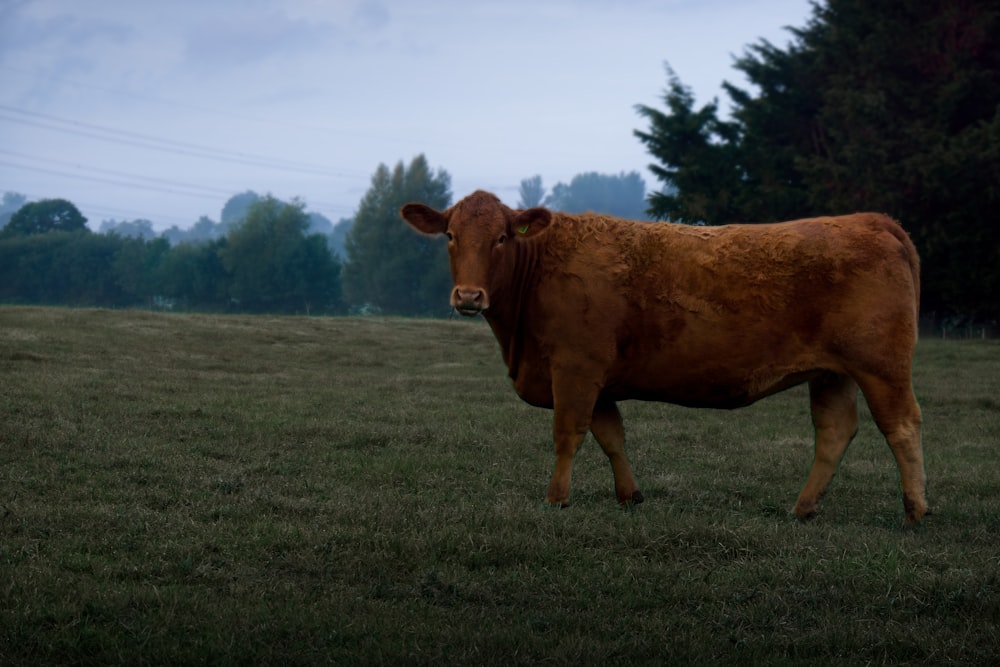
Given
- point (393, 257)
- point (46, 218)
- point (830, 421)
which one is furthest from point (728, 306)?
point (46, 218)

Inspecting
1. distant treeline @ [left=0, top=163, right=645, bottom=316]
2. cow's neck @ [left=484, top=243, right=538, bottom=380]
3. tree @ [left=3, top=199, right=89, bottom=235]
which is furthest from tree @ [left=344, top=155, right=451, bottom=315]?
cow's neck @ [left=484, top=243, right=538, bottom=380]

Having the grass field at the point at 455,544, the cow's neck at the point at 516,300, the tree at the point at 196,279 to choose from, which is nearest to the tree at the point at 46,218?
the tree at the point at 196,279

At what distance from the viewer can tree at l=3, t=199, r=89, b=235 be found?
92.4m

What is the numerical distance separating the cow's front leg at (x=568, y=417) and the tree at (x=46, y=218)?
300ft

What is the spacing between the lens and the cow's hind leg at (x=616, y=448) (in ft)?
28.9

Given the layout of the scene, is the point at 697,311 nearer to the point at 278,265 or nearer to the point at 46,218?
the point at 278,265

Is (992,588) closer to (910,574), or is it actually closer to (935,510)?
(910,574)

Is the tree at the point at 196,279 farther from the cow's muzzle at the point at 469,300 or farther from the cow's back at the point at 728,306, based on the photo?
the cow's muzzle at the point at 469,300

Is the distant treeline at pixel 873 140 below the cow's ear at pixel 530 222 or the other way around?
the other way around

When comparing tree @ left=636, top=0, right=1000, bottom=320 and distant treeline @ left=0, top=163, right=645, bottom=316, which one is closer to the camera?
tree @ left=636, top=0, right=1000, bottom=320

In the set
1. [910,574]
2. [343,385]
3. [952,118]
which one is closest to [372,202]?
[952,118]

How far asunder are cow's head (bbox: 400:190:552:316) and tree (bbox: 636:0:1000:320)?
993 inches

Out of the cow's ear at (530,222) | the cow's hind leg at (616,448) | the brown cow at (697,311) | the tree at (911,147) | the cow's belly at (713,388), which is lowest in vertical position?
the cow's hind leg at (616,448)

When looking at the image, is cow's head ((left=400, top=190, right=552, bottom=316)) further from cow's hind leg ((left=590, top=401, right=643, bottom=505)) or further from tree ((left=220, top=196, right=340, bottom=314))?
tree ((left=220, top=196, right=340, bottom=314))
